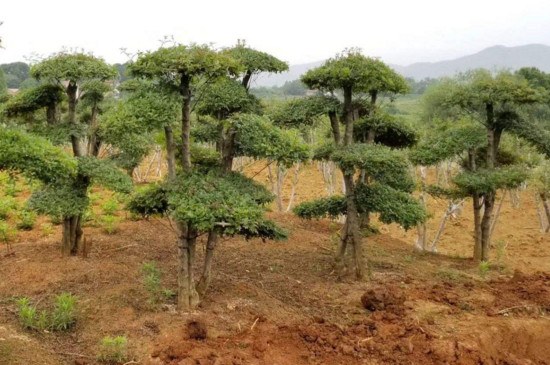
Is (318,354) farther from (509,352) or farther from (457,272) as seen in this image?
(457,272)

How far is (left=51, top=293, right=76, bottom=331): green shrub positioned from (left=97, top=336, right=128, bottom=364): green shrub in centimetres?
110

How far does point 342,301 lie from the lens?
1070cm

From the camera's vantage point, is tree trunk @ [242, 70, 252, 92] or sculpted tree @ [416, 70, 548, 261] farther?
sculpted tree @ [416, 70, 548, 261]

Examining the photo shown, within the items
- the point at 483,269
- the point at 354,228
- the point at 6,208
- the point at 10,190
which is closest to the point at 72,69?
the point at 354,228

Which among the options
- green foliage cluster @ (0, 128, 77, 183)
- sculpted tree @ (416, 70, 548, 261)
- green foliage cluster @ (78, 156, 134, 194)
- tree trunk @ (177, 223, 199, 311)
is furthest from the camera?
sculpted tree @ (416, 70, 548, 261)

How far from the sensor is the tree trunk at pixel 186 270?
8.88 metres

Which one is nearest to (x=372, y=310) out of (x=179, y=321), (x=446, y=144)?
(x=179, y=321)

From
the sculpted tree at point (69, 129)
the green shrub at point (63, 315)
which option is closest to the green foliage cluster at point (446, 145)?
the sculpted tree at point (69, 129)

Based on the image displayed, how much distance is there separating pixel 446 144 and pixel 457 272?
12.2ft

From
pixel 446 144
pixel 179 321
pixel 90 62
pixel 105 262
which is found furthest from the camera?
pixel 446 144

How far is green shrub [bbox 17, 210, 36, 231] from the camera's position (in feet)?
50.6

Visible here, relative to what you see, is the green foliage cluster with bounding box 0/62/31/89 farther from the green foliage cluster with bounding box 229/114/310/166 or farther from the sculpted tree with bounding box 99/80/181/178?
the green foliage cluster with bounding box 229/114/310/166

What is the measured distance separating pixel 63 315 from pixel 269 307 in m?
3.95

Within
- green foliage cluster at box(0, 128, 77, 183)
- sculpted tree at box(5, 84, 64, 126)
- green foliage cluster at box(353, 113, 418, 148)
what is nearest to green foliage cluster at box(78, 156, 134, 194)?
sculpted tree at box(5, 84, 64, 126)
